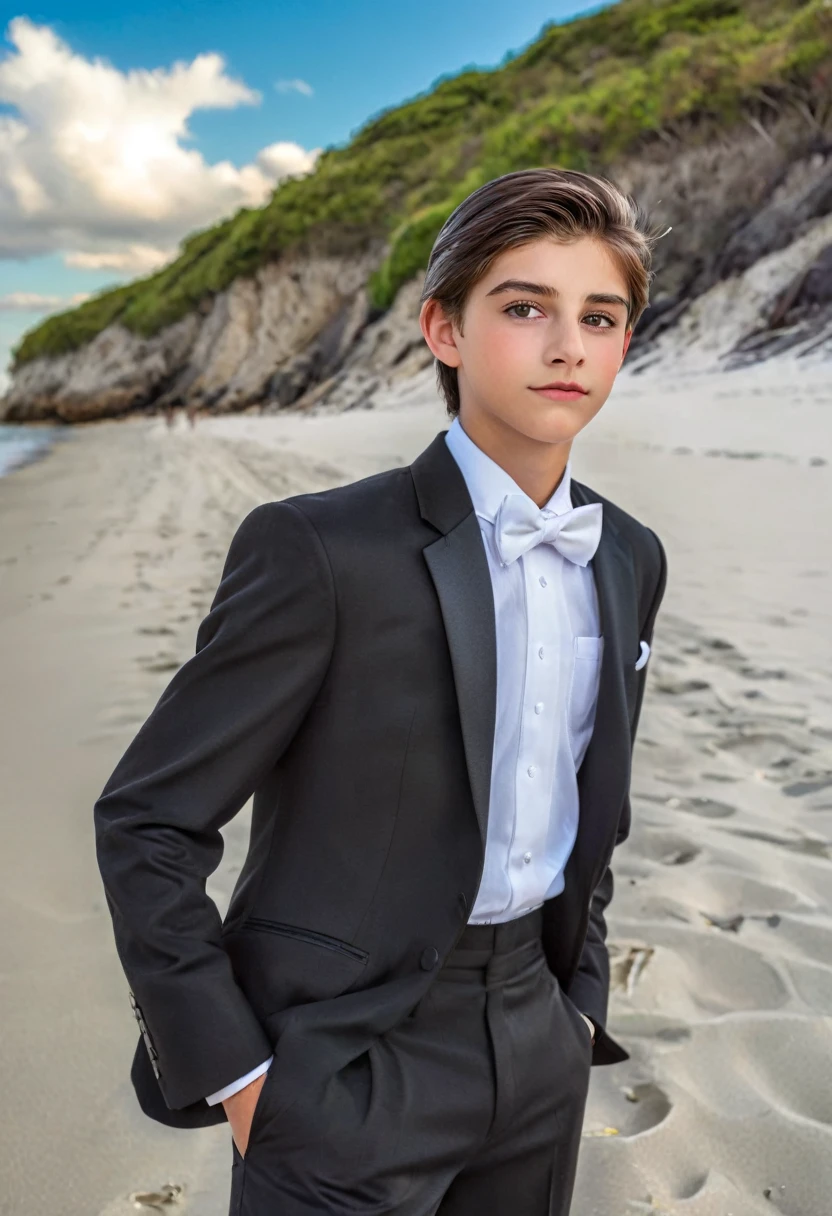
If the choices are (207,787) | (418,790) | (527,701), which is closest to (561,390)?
(527,701)

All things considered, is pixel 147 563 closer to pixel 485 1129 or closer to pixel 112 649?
pixel 112 649

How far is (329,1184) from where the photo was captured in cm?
122

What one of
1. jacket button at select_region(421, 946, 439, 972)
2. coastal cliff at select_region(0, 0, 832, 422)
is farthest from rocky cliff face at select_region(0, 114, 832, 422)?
jacket button at select_region(421, 946, 439, 972)

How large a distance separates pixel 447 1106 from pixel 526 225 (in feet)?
3.56

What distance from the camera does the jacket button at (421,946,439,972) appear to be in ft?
4.25

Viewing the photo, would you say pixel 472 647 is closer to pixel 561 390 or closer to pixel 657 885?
pixel 561 390

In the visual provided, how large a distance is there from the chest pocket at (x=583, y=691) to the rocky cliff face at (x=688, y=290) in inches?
30.9

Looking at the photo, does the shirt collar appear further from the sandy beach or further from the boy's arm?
the sandy beach

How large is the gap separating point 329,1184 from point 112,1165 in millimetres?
1148

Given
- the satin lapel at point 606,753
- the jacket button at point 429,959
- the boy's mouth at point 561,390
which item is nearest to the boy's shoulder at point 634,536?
the satin lapel at point 606,753

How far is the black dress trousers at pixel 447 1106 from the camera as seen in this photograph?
1.22 meters

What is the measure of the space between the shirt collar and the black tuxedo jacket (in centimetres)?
6

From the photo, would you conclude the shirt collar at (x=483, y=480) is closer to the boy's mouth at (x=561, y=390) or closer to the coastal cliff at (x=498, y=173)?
the boy's mouth at (x=561, y=390)

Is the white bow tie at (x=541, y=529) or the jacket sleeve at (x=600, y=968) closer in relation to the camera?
the white bow tie at (x=541, y=529)
